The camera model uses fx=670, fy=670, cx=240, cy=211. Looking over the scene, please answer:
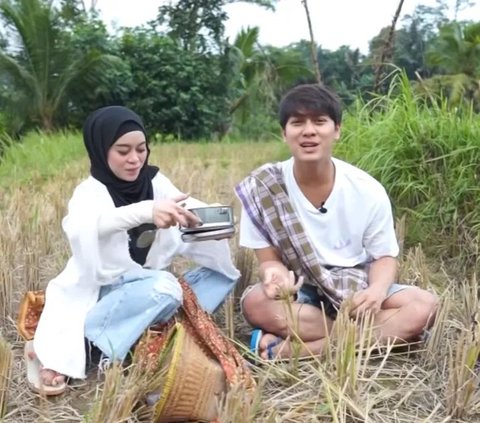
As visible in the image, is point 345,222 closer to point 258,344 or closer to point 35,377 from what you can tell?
point 258,344

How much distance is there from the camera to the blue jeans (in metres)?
2.07

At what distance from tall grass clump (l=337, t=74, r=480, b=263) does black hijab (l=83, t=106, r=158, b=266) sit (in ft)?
5.70

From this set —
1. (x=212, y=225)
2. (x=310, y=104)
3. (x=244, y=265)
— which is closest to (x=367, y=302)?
(x=212, y=225)

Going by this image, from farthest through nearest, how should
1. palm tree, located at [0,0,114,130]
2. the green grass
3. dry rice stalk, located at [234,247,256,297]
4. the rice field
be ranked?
palm tree, located at [0,0,114,130]
the green grass
dry rice stalk, located at [234,247,256,297]
the rice field

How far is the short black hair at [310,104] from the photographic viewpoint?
7.42 feet

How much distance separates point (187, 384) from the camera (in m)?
1.82

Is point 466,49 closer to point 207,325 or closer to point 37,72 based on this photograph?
point 37,72

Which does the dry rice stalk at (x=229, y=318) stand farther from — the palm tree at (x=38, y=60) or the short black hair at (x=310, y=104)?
the palm tree at (x=38, y=60)

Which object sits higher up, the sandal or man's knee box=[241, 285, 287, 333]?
man's knee box=[241, 285, 287, 333]

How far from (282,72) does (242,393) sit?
55.5ft

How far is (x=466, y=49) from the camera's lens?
16688 millimetres

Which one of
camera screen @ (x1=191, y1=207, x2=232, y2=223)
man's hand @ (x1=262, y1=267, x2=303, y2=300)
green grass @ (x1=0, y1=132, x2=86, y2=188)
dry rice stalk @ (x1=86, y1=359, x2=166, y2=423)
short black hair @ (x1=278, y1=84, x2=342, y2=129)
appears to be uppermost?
short black hair @ (x1=278, y1=84, x2=342, y2=129)

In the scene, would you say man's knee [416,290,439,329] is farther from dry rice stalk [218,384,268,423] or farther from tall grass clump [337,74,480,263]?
tall grass clump [337,74,480,263]

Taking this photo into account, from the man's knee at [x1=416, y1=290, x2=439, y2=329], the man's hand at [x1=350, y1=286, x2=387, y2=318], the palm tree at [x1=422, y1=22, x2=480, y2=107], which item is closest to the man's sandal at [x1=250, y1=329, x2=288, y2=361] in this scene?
the man's hand at [x1=350, y1=286, x2=387, y2=318]
